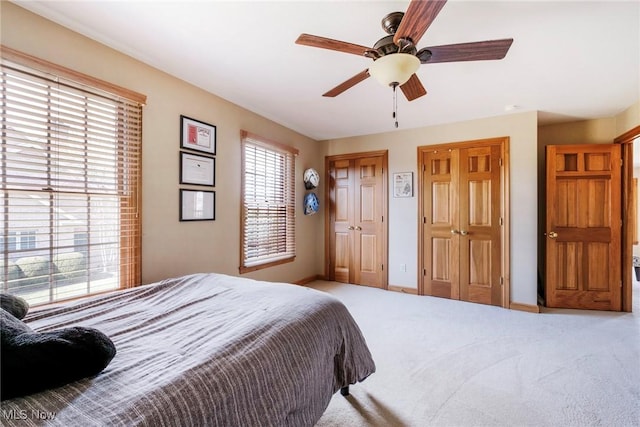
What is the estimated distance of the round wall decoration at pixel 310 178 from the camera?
4.37m

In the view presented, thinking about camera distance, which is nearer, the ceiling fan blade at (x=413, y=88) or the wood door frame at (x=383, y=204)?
the ceiling fan blade at (x=413, y=88)

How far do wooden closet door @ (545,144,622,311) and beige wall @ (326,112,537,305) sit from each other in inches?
13.7

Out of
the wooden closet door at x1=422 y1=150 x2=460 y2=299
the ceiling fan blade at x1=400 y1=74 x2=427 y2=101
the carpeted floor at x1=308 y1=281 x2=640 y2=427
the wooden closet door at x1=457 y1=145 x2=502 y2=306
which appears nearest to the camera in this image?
the carpeted floor at x1=308 y1=281 x2=640 y2=427

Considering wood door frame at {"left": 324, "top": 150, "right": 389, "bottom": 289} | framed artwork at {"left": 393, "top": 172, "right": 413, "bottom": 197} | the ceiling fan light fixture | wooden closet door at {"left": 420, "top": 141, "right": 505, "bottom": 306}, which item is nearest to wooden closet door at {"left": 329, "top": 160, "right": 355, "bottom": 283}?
wood door frame at {"left": 324, "top": 150, "right": 389, "bottom": 289}

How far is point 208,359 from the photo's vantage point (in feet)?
3.34

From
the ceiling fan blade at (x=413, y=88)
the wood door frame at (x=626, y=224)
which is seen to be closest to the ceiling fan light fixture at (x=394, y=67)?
the ceiling fan blade at (x=413, y=88)

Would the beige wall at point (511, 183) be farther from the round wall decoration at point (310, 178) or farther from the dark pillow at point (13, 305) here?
the dark pillow at point (13, 305)

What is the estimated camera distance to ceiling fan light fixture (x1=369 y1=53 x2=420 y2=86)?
1596 mm

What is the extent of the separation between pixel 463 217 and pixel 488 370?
2.09m

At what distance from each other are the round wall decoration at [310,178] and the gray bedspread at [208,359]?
2607 mm

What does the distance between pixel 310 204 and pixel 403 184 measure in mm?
1407

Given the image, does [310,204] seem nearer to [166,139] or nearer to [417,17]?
[166,139]

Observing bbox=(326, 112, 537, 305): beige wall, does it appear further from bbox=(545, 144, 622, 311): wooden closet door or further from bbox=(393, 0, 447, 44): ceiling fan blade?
bbox=(393, 0, 447, 44): ceiling fan blade

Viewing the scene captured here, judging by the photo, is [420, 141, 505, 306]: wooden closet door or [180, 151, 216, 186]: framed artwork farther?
[420, 141, 505, 306]: wooden closet door
